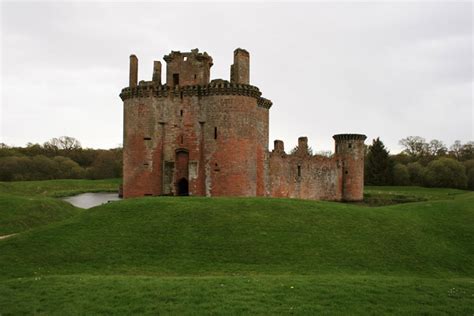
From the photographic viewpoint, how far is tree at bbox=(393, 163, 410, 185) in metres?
71.3

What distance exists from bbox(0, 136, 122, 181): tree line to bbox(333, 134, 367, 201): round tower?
4423 cm

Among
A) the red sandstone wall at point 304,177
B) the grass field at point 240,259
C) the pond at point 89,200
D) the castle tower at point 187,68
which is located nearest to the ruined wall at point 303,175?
the red sandstone wall at point 304,177

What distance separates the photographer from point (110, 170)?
2955 inches

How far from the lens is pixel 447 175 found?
6800cm

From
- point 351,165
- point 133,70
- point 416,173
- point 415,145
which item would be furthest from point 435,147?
point 133,70

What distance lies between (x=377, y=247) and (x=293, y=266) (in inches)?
177

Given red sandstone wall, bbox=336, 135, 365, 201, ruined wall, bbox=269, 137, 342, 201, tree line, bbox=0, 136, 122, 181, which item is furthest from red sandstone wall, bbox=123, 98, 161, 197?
tree line, bbox=0, 136, 122, 181

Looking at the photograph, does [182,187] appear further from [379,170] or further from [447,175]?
[447,175]

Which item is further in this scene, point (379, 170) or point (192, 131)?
point (379, 170)

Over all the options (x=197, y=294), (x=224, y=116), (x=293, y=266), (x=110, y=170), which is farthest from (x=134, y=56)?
(x=110, y=170)

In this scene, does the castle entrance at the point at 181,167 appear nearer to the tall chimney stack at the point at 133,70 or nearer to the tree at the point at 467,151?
the tall chimney stack at the point at 133,70

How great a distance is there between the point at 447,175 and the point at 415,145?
97.9 ft

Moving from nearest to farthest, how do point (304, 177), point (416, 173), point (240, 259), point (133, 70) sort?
point (240, 259)
point (133, 70)
point (304, 177)
point (416, 173)

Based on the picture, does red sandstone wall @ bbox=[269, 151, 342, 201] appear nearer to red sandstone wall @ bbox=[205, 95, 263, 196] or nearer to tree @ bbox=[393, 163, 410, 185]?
red sandstone wall @ bbox=[205, 95, 263, 196]
